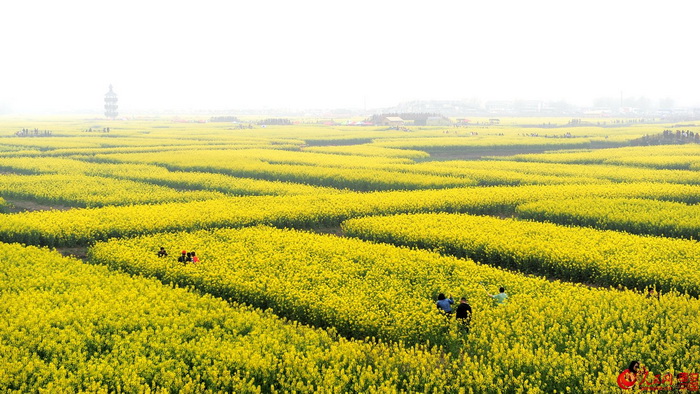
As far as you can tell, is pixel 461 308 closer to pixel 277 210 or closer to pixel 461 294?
pixel 461 294

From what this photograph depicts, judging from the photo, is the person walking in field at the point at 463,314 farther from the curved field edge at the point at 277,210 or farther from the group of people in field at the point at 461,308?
the curved field edge at the point at 277,210

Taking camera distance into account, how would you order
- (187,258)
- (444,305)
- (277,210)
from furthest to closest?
1. (277,210)
2. (187,258)
3. (444,305)

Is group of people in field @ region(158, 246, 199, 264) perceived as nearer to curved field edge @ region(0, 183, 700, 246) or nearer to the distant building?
curved field edge @ region(0, 183, 700, 246)

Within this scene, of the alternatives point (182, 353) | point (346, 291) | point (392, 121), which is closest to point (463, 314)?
point (346, 291)

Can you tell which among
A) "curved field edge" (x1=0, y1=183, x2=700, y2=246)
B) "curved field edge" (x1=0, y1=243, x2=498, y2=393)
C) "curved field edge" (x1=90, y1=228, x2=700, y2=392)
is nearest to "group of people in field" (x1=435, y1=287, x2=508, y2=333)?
"curved field edge" (x1=90, y1=228, x2=700, y2=392)

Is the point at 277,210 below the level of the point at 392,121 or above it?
below

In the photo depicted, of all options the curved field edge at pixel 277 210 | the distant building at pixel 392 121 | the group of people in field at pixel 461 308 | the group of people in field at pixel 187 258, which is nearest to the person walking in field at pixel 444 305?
the group of people in field at pixel 461 308

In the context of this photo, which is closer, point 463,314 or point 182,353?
point 182,353

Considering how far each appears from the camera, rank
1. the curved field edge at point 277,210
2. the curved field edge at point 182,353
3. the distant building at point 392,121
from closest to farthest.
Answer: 1. the curved field edge at point 182,353
2. the curved field edge at point 277,210
3. the distant building at point 392,121

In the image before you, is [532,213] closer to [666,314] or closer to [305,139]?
[666,314]
